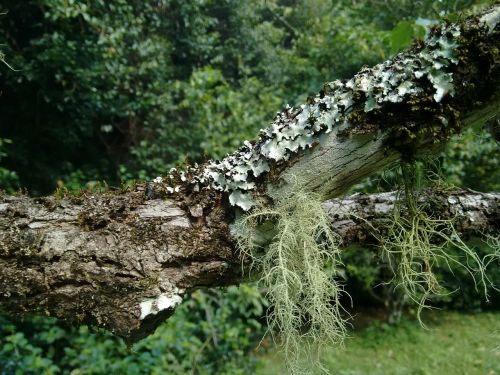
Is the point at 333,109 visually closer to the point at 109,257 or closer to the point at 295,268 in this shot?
the point at 295,268

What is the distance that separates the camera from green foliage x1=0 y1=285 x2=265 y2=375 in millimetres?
2469

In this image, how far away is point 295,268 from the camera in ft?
3.32

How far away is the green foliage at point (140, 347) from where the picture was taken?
247cm

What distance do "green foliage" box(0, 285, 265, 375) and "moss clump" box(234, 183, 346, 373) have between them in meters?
1.54

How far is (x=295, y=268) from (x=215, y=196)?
0.83ft

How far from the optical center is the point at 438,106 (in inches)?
35.1

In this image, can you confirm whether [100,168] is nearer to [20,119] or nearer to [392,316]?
[20,119]

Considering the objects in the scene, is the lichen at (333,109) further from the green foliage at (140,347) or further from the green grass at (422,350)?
the green grass at (422,350)

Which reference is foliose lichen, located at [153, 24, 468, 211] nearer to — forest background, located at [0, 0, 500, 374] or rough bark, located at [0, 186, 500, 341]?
rough bark, located at [0, 186, 500, 341]

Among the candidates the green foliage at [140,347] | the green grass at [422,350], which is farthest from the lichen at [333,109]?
the green grass at [422,350]

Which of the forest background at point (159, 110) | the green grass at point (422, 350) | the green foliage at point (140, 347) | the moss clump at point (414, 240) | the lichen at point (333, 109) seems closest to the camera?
the lichen at point (333, 109)

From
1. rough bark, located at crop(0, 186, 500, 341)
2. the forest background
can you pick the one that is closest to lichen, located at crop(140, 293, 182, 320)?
rough bark, located at crop(0, 186, 500, 341)

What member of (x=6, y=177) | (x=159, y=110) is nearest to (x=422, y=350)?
(x=159, y=110)

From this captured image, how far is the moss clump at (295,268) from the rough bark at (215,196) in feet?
0.12
